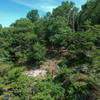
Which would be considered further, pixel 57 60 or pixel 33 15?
pixel 33 15

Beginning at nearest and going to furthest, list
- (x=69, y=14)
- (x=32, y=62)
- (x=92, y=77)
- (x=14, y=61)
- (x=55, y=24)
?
(x=92, y=77)
(x=55, y=24)
(x=32, y=62)
(x=14, y=61)
(x=69, y=14)

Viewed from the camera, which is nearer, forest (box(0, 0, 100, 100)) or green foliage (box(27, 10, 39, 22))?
forest (box(0, 0, 100, 100))

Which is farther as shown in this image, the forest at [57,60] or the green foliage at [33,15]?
the green foliage at [33,15]

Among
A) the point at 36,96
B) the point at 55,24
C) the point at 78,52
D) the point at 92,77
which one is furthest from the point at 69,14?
the point at 36,96

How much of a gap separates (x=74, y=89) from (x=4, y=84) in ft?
22.7

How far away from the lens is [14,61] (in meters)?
16.0

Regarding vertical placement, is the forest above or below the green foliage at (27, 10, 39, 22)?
below

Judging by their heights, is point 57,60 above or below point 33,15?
below

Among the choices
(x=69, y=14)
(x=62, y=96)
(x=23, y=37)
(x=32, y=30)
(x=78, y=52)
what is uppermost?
(x=69, y=14)

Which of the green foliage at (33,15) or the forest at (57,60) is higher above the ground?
the green foliage at (33,15)

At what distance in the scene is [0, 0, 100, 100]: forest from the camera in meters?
6.79

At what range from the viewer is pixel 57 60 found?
45.6ft

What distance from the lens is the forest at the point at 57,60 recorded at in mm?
6789

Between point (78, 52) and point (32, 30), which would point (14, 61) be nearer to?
point (32, 30)
